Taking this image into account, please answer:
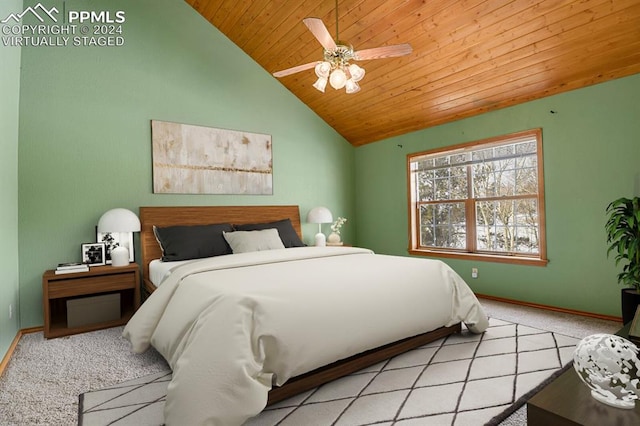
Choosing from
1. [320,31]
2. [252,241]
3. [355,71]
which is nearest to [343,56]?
[355,71]

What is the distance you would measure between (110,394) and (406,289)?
6.33 ft

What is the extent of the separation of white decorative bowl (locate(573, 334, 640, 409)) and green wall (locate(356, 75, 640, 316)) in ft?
7.97

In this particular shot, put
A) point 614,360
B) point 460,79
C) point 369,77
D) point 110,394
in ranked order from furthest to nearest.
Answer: point 369,77 < point 460,79 < point 110,394 < point 614,360

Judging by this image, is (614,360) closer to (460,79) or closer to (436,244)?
(460,79)

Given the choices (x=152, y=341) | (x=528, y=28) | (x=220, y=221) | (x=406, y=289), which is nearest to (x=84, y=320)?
(x=152, y=341)

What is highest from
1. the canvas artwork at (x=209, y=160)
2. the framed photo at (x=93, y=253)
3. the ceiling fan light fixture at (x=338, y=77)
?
the ceiling fan light fixture at (x=338, y=77)

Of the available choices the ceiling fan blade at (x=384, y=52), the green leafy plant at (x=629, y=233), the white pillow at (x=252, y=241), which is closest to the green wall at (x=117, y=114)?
the white pillow at (x=252, y=241)

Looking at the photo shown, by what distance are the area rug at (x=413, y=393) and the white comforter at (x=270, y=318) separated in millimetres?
193

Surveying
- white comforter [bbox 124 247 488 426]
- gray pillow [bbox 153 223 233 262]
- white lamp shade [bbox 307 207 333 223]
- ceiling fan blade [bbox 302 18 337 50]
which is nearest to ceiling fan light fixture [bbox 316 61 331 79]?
ceiling fan blade [bbox 302 18 337 50]

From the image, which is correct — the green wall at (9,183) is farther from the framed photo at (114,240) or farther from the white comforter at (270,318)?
the white comforter at (270,318)

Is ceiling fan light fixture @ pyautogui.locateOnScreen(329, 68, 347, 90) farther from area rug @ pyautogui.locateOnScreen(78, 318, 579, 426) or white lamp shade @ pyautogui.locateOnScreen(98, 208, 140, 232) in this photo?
white lamp shade @ pyautogui.locateOnScreen(98, 208, 140, 232)

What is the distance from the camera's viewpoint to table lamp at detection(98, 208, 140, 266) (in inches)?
129

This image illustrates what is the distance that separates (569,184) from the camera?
3361mm

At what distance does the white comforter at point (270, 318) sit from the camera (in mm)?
1542
